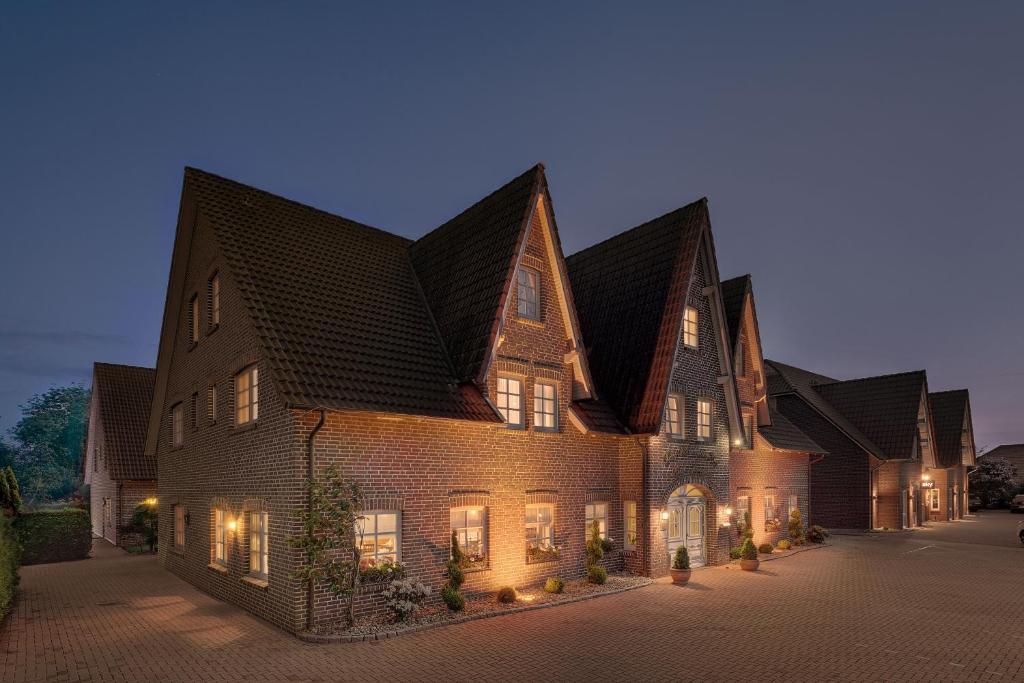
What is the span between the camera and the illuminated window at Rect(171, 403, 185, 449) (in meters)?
20.2

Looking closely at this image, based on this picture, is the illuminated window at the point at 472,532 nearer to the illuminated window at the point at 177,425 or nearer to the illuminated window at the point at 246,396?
the illuminated window at the point at 246,396

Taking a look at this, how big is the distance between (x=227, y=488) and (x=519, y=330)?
8.16 metres

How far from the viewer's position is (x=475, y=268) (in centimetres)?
1728

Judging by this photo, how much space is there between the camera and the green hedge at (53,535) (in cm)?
2359

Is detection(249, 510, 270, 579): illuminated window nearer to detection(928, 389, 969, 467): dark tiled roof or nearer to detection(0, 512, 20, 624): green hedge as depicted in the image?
detection(0, 512, 20, 624): green hedge

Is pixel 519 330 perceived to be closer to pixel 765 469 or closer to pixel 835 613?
pixel 835 613

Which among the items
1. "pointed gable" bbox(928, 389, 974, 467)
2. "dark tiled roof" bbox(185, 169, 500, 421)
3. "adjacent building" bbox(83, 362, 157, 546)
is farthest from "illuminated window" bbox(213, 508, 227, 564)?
"pointed gable" bbox(928, 389, 974, 467)

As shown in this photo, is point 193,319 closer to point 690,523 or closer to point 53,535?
point 53,535

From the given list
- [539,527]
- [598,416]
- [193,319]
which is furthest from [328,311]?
[598,416]

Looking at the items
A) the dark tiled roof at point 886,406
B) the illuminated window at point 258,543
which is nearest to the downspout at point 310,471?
the illuminated window at point 258,543

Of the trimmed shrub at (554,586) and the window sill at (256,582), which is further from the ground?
the window sill at (256,582)

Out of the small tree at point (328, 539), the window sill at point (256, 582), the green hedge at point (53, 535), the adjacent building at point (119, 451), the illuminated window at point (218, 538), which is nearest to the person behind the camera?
the small tree at point (328, 539)

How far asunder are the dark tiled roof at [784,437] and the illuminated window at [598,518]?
1113 centimetres

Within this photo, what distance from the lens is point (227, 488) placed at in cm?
1559
